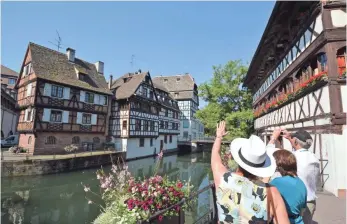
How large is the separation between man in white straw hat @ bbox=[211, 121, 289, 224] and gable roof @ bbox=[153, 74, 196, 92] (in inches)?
1989

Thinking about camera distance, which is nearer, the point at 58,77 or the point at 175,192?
the point at 175,192

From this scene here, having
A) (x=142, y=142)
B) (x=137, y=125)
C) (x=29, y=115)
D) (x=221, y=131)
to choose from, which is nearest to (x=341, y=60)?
(x=221, y=131)

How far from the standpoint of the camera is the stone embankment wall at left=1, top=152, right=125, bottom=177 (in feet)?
56.6

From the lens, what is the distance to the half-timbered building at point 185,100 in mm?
51250

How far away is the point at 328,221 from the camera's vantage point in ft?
17.0

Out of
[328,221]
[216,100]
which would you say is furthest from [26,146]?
[328,221]

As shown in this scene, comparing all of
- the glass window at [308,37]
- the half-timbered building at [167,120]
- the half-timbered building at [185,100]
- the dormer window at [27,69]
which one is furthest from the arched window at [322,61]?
the half-timbered building at [185,100]

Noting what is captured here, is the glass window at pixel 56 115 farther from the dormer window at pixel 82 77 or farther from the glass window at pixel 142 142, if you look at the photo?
the glass window at pixel 142 142

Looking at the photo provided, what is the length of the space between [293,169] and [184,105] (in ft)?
161

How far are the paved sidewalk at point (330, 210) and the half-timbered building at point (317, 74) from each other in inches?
27.8

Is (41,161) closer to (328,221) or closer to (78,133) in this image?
(78,133)

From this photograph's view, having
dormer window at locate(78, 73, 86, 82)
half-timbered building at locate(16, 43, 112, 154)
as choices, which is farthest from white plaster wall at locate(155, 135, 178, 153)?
dormer window at locate(78, 73, 86, 82)

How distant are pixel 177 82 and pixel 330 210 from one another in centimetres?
5022

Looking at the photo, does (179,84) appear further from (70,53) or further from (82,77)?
(70,53)
